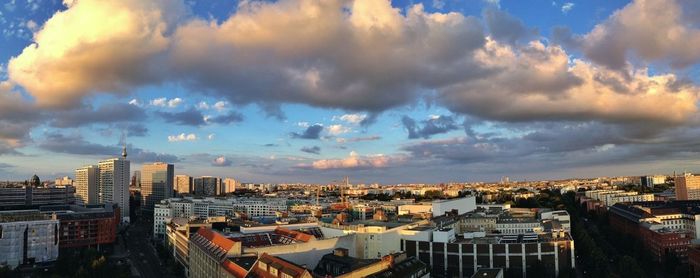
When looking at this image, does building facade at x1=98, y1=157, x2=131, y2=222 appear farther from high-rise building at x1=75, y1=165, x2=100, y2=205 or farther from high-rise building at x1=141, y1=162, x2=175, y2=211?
high-rise building at x1=141, y1=162, x2=175, y2=211

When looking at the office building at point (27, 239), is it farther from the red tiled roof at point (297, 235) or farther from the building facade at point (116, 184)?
the building facade at point (116, 184)

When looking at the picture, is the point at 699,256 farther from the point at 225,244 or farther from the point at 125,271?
the point at 125,271

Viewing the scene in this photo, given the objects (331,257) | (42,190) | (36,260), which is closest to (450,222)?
(331,257)

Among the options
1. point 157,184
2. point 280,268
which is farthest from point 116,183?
point 280,268

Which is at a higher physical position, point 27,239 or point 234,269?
point 234,269

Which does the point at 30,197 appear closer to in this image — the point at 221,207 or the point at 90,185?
the point at 90,185

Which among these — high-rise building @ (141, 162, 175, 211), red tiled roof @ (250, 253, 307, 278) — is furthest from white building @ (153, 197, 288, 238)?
red tiled roof @ (250, 253, 307, 278)

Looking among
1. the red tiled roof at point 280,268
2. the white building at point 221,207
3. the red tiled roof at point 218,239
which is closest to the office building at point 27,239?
the red tiled roof at point 218,239
